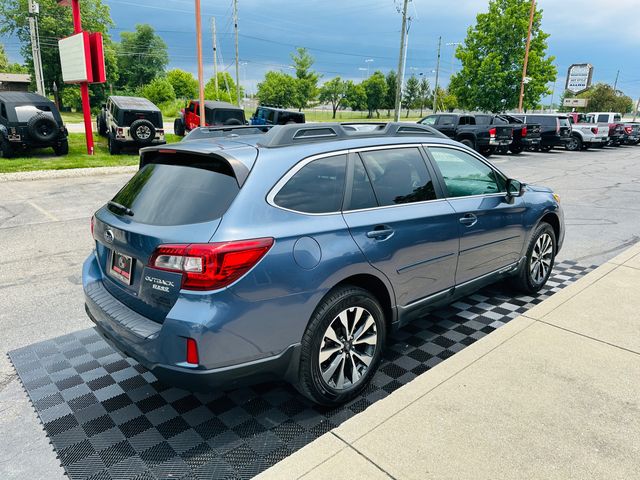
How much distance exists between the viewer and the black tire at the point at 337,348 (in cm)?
279

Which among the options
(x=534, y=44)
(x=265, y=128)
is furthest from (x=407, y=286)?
(x=534, y=44)

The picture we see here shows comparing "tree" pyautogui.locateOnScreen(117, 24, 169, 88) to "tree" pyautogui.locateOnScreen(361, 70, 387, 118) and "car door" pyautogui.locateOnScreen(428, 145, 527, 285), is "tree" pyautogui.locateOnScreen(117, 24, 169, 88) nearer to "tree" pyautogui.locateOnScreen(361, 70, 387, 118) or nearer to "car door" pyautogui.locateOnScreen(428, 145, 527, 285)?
"tree" pyautogui.locateOnScreen(361, 70, 387, 118)

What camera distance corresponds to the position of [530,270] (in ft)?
16.0

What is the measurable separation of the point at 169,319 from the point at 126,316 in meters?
0.50

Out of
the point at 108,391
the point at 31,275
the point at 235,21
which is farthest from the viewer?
the point at 235,21

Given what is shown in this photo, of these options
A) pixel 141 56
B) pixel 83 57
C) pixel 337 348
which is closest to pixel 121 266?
pixel 337 348

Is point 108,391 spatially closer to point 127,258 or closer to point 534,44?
point 127,258

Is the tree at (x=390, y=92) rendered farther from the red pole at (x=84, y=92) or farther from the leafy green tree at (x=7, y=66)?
the red pole at (x=84, y=92)

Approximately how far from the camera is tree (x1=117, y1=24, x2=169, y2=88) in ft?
262

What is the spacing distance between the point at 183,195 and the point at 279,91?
3389 inches

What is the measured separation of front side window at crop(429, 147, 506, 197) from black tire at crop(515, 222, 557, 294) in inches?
28.6

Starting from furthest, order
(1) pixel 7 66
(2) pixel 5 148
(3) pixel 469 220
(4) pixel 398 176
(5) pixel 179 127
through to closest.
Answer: (1) pixel 7 66, (5) pixel 179 127, (2) pixel 5 148, (3) pixel 469 220, (4) pixel 398 176

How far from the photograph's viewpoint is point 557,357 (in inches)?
135

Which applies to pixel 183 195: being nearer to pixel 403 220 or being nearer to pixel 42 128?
pixel 403 220
